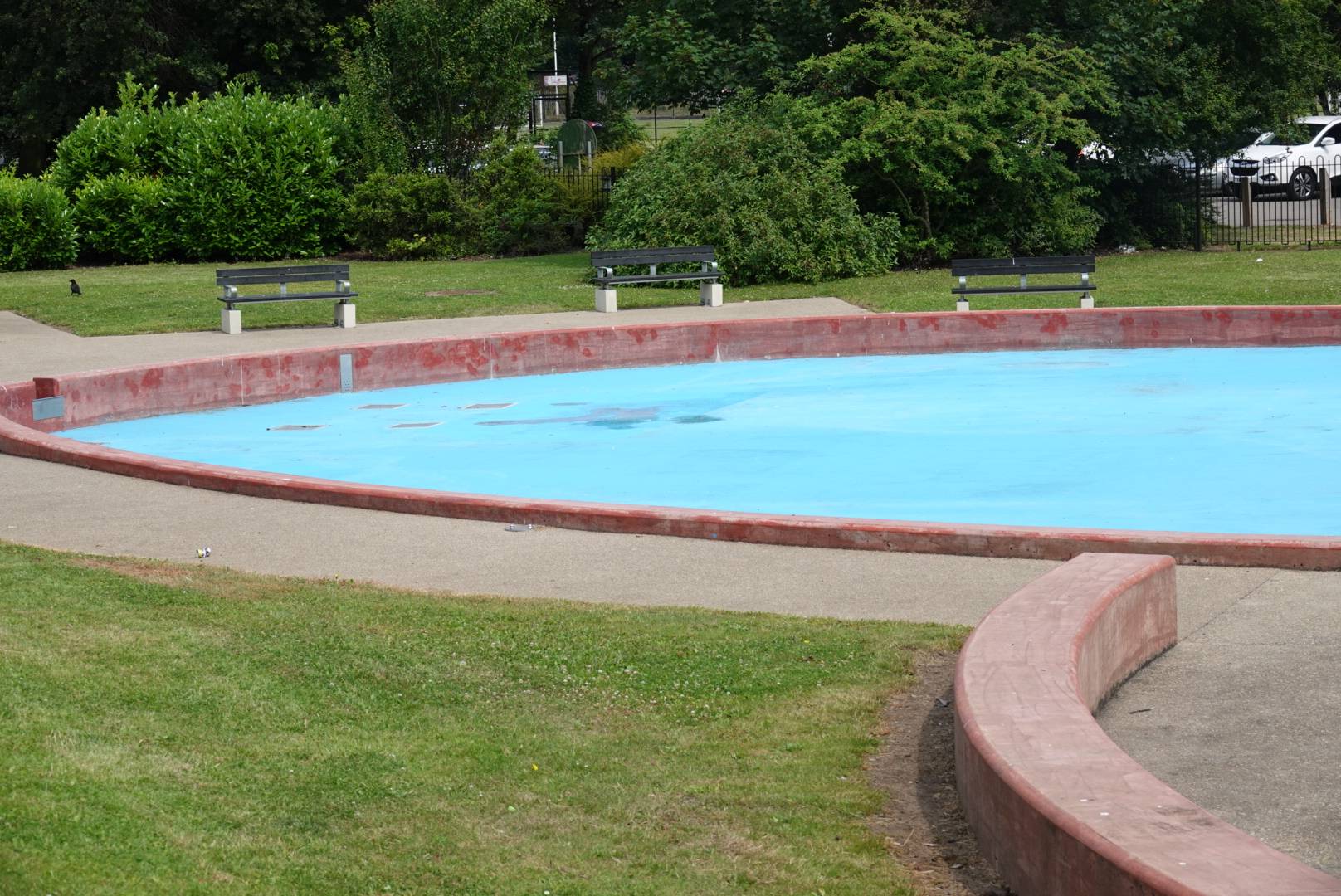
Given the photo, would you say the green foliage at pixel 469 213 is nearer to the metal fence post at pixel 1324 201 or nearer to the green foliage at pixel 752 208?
the green foliage at pixel 752 208

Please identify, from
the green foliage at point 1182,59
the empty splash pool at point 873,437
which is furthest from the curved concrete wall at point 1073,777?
the green foliage at point 1182,59

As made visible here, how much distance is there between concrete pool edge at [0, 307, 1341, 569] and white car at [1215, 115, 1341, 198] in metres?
14.8

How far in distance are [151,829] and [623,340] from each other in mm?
14440

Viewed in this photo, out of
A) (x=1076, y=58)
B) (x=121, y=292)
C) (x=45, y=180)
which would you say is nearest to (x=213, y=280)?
(x=121, y=292)

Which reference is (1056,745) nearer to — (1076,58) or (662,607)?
(662,607)

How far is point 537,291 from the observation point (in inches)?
909

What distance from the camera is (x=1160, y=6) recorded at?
2811cm

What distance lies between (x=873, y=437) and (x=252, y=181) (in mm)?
16863

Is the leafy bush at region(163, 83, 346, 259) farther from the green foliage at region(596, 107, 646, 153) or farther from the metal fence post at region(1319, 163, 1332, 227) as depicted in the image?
the metal fence post at region(1319, 163, 1332, 227)

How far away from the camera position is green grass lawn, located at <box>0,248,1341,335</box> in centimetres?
2066

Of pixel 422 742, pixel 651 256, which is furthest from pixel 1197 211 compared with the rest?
pixel 422 742

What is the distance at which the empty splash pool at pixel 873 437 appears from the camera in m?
13.2

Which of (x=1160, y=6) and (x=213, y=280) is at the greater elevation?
(x=1160, y=6)

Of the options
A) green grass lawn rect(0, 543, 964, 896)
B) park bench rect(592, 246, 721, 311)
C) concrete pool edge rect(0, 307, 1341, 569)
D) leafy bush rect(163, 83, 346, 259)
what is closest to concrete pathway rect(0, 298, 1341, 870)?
concrete pool edge rect(0, 307, 1341, 569)
